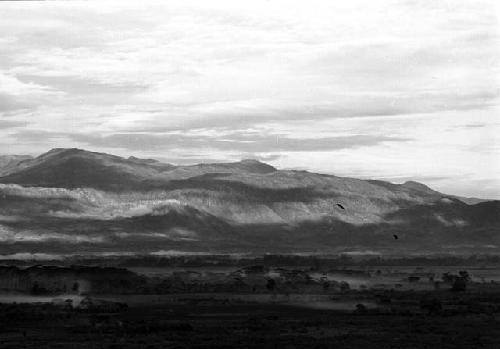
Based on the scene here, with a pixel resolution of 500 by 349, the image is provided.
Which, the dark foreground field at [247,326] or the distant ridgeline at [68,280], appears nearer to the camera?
the dark foreground field at [247,326]

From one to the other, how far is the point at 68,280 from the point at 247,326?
202 ft

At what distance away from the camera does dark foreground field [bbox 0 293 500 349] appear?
64.4 meters

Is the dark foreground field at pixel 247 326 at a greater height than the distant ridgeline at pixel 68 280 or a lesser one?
greater

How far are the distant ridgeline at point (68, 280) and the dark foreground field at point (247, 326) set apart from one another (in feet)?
83.8

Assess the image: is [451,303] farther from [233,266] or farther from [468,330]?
[233,266]

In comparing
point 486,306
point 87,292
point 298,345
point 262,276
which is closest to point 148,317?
point 298,345

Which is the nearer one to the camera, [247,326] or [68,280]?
[247,326]

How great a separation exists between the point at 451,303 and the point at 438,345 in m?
37.9

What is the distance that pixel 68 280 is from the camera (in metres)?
132

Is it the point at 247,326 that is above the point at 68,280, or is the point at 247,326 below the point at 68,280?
above

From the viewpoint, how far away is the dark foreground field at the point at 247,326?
211 ft

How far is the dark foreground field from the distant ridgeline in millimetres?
25549

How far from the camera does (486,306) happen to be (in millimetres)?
95938

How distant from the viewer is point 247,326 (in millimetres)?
74562
